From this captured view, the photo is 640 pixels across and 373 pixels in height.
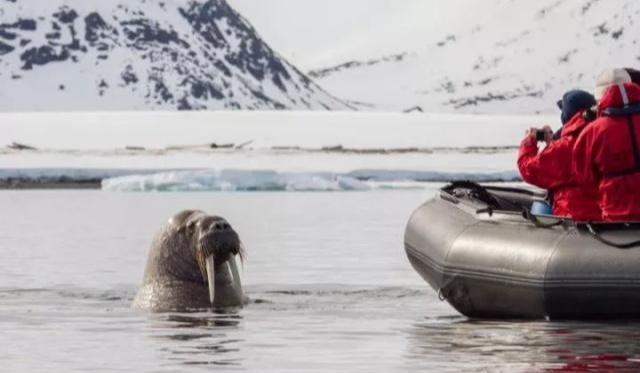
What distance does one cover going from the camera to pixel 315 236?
24031mm

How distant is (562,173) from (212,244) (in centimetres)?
222

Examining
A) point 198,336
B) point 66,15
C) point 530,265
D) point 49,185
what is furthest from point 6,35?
point 198,336

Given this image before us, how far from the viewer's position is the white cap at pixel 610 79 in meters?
12.1

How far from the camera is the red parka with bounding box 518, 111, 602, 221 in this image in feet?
40.4

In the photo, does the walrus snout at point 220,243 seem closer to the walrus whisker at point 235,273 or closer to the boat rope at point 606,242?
the walrus whisker at point 235,273

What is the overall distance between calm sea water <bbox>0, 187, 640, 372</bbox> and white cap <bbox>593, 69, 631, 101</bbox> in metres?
Answer: 1.50

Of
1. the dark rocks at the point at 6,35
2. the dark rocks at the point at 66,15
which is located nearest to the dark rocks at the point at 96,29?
the dark rocks at the point at 66,15

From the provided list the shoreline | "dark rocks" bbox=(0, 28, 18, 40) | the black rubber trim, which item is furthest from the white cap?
"dark rocks" bbox=(0, 28, 18, 40)

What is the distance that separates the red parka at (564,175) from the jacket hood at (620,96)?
0.29 m

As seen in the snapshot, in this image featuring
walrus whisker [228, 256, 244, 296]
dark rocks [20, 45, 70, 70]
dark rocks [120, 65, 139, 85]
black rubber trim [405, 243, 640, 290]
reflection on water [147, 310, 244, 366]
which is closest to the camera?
reflection on water [147, 310, 244, 366]

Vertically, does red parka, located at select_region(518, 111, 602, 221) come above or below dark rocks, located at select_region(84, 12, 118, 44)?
below

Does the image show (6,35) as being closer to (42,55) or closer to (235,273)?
(42,55)

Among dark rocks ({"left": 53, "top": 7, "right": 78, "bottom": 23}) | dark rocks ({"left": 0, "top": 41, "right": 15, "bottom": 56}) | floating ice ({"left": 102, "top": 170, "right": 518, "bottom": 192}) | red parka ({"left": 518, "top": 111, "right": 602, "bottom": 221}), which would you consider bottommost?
floating ice ({"left": 102, "top": 170, "right": 518, "bottom": 192})

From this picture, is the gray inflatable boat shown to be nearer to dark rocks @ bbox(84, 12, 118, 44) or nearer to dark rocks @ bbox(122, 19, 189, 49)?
dark rocks @ bbox(84, 12, 118, 44)
